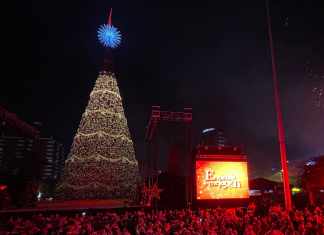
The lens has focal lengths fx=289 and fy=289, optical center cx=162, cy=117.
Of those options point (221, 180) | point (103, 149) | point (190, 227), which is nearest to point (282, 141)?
point (221, 180)

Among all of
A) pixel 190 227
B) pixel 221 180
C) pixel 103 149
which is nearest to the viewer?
pixel 190 227

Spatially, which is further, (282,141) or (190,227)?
(282,141)

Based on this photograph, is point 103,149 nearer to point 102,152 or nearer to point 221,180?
point 102,152

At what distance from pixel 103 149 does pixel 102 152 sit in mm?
353

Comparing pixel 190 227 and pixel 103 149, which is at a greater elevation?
pixel 103 149

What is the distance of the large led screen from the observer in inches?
762

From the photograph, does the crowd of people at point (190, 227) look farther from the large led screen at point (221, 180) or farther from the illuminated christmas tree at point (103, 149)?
the illuminated christmas tree at point (103, 149)

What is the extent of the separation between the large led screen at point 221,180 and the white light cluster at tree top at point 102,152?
561 inches

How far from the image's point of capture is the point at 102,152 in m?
31.2

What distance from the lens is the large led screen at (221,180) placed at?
19.4 m

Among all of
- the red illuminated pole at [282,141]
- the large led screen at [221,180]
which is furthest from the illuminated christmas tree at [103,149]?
the red illuminated pole at [282,141]

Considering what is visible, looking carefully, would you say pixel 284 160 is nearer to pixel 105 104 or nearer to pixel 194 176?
pixel 194 176

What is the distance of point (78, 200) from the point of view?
31.0 metres

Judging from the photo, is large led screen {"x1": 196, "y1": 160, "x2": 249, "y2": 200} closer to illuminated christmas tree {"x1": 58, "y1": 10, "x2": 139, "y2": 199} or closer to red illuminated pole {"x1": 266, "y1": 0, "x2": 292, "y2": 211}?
red illuminated pole {"x1": 266, "y1": 0, "x2": 292, "y2": 211}
